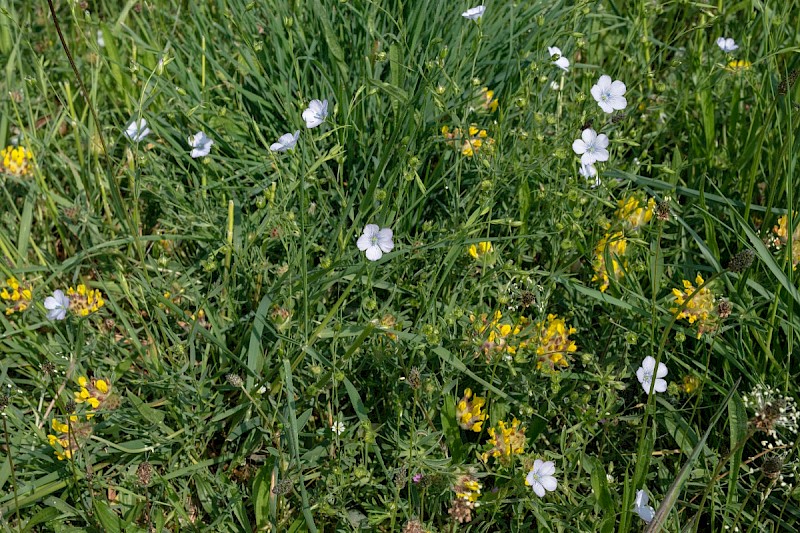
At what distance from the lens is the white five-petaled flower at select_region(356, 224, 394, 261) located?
1.87m

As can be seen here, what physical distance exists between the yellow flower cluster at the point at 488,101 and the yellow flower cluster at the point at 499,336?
0.75m

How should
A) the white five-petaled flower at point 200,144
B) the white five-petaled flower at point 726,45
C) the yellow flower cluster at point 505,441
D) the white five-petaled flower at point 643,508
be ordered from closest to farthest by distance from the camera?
the white five-petaled flower at point 643,508
the yellow flower cluster at point 505,441
the white five-petaled flower at point 200,144
the white five-petaled flower at point 726,45

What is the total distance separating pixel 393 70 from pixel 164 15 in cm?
123

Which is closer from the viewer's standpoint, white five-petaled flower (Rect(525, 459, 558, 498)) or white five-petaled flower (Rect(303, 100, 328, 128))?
white five-petaled flower (Rect(525, 459, 558, 498))

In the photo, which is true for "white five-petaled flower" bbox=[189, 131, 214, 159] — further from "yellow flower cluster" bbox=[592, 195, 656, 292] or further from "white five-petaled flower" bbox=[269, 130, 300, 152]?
"yellow flower cluster" bbox=[592, 195, 656, 292]

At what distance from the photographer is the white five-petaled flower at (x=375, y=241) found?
1.87 m

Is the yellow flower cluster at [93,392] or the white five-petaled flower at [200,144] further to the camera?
the white five-petaled flower at [200,144]

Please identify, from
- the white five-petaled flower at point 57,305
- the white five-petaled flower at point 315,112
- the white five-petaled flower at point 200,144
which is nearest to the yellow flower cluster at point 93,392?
the white five-petaled flower at point 57,305

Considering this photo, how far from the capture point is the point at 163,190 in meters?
2.38

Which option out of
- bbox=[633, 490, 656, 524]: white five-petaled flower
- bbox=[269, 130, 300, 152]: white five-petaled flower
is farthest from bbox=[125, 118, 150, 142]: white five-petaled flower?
bbox=[633, 490, 656, 524]: white five-petaled flower

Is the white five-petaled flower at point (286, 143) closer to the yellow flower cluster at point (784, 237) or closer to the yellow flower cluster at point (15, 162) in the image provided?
the yellow flower cluster at point (15, 162)

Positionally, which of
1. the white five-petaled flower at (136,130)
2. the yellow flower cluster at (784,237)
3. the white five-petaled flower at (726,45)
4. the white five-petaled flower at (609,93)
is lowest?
the yellow flower cluster at (784,237)

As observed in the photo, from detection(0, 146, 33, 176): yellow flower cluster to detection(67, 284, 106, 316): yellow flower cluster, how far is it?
0.62 metres

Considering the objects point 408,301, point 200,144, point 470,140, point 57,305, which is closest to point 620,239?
point 470,140
